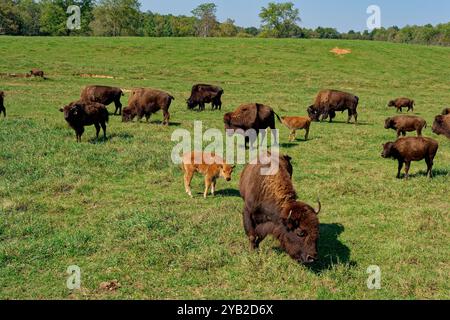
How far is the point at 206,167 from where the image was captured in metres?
10.6

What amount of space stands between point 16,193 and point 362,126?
16.5 metres

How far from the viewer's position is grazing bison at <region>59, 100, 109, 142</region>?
584 inches

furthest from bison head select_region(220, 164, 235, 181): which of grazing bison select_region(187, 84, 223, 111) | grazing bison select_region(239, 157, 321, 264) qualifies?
grazing bison select_region(187, 84, 223, 111)

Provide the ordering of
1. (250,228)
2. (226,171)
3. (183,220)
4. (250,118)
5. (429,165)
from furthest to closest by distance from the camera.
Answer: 1. (250,118)
2. (429,165)
3. (226,171)
4. (183,220)
5. (250,228)

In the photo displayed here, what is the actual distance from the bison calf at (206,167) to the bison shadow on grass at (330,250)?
281cm

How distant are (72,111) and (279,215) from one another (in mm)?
10302

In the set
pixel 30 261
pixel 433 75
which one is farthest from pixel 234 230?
pixel 433 75

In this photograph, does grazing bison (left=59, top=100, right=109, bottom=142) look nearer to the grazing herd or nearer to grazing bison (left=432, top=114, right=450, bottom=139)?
the grazing herd

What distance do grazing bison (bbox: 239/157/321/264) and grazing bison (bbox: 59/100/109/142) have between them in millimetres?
8868

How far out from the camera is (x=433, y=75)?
163ft

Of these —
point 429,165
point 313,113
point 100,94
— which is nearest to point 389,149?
point 429,165

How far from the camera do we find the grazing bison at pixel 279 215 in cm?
641

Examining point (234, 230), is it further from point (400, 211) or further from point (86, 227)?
point (400, 211)

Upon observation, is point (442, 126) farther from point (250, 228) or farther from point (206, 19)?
point (206, 19)
